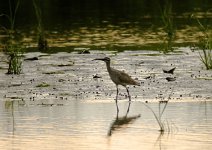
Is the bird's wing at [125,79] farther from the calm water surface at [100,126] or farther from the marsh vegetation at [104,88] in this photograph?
the calm water surface at [100,126]

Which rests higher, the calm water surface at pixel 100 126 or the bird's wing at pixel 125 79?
the bird's wing at pixel 125 79

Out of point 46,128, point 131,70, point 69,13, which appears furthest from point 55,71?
point 69,13

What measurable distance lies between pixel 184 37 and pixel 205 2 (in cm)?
1955

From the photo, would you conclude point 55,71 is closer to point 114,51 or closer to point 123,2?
point 114,51

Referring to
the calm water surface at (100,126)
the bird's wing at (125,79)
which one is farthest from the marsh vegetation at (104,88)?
the bird's wing at (125,79)

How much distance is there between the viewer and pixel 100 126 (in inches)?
590

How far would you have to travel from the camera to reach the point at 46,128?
48.7ft

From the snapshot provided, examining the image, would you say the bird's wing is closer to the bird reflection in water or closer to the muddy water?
the muddy water

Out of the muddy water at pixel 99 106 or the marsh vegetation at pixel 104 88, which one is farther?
the marsh vegetation at pixel 104 88

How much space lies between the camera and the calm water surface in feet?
43.8

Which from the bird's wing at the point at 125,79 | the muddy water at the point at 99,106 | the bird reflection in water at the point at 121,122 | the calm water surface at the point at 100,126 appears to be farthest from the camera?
the bird's wing at the point at 125,79

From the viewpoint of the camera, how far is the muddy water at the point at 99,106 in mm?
13680

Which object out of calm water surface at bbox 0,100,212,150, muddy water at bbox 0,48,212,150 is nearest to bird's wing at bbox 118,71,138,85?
muddy water at bbox 0,48,212,150

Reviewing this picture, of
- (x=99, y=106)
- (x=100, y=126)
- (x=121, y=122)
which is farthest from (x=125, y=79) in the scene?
(x=100, y=126)
